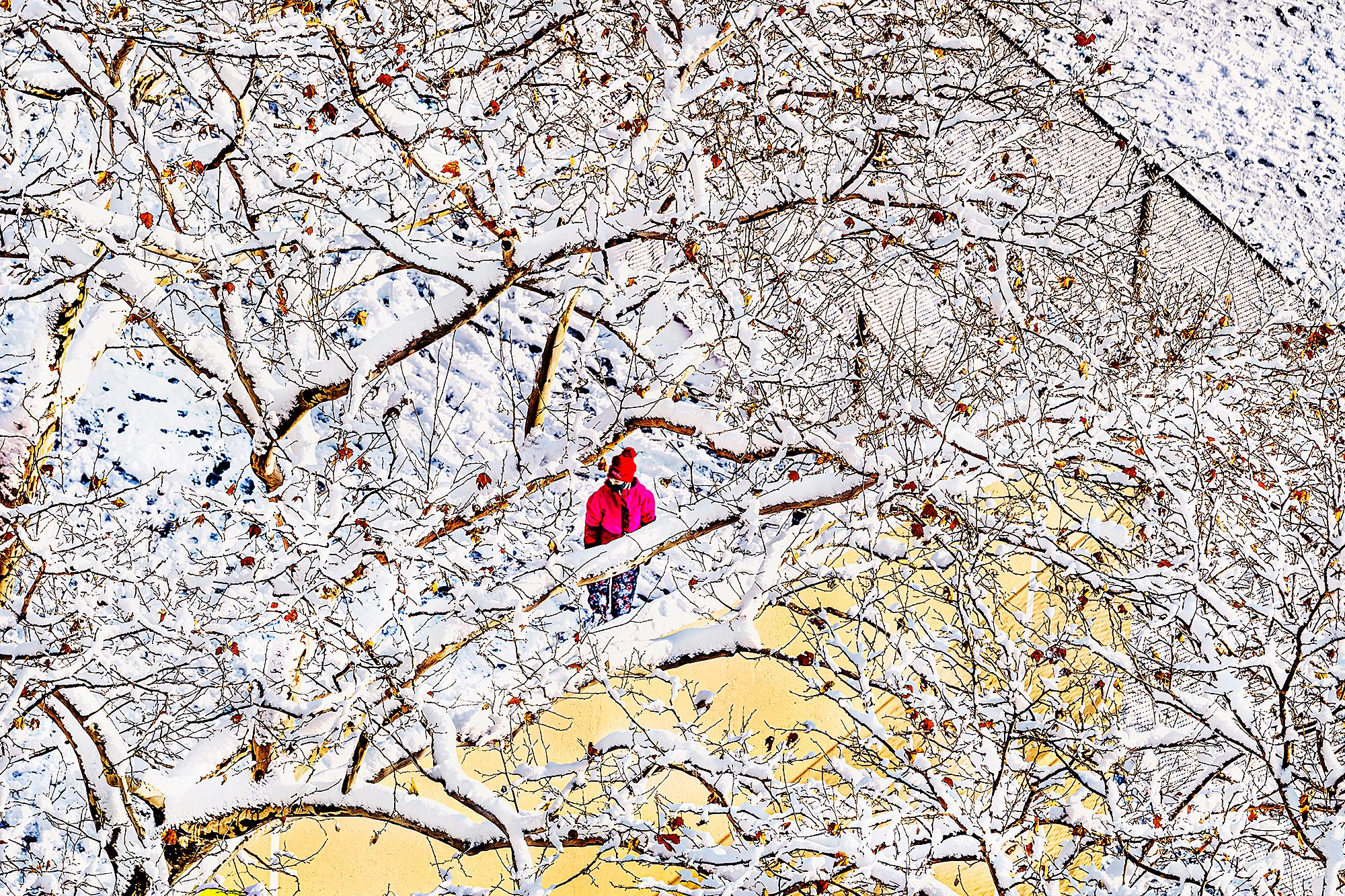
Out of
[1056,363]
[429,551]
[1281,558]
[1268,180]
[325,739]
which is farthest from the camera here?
[1268,180]

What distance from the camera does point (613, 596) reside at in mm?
6504

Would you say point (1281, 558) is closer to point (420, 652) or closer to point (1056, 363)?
point (1056, 363)

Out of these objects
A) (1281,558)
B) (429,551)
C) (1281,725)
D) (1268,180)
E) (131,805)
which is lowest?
(1281,725)

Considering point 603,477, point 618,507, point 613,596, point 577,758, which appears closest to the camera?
point 618,507

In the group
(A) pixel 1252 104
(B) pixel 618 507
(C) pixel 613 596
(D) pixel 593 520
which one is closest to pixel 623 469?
(B) pixel 618 507

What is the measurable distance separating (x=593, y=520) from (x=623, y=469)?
438mm

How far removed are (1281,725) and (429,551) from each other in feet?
14.6

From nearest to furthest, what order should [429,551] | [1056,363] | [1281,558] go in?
[429,551] → [1281,558] → [1056,363]

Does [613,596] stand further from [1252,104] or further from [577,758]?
[1252,104]

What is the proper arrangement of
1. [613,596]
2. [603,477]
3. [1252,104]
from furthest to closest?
[1252,104] → [603,477] → [613,596]

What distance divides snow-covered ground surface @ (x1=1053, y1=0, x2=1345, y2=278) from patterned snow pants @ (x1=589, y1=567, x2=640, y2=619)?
7.16m

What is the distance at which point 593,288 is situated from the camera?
522 centimetres

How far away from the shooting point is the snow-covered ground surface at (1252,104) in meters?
9.76

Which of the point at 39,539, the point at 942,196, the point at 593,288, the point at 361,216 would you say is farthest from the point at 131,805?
the point at 942,196
